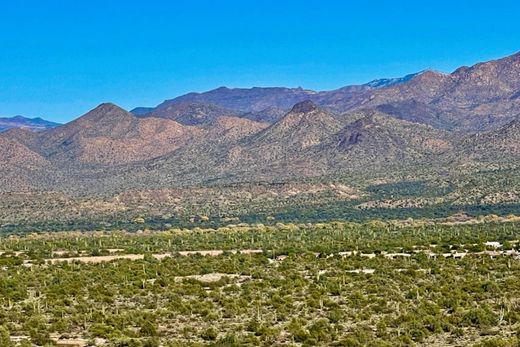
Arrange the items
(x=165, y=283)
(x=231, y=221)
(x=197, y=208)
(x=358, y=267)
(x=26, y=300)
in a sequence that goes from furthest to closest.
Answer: (x=197, y=208), (x=231, y=221), (x=358, y=267), (x=165, y=283), (x=26, y=300)

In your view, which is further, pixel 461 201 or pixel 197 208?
pixel 197 208

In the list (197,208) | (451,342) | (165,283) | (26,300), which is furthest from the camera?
(197,208)

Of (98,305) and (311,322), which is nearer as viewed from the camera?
(311,322)

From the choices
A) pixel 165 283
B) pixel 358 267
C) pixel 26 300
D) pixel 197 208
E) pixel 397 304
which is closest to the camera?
pixel 397 304

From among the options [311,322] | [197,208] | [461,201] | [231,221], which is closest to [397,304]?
[311,322]

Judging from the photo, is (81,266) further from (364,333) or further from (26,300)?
(364,333)

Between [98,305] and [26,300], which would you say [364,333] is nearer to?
[98,305]

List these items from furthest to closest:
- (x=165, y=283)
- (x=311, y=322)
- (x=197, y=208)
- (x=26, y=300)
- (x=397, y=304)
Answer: (x=197, y=208), (x=165, y=283), (x=26, y=300), (x=397, y=304), (x=311, y=322)

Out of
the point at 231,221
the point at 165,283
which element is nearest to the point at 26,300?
the point at 165,283
